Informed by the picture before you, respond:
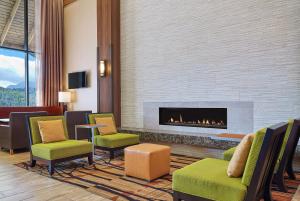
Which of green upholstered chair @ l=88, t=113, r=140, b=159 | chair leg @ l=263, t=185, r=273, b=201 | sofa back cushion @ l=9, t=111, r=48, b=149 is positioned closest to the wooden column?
green upholstered chair @ l=88, t=113, r=140, b=159

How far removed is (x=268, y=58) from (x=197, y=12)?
5.45ft

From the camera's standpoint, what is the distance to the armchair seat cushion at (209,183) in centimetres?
190

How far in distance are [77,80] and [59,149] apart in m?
3.83

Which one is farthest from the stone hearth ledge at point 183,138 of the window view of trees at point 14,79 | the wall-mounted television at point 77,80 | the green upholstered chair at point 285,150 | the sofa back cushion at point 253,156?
the window view of trees at point 14,79

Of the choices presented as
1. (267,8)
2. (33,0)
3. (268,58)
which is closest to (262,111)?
(268,58)

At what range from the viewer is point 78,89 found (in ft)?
23.6

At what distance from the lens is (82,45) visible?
711cm

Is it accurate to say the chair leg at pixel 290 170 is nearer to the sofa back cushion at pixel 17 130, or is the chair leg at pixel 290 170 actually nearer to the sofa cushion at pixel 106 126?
the sofa cushion at pixel 106 126

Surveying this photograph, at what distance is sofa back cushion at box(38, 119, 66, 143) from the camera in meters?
3.85

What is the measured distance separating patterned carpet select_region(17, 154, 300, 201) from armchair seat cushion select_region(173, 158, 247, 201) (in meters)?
0.58

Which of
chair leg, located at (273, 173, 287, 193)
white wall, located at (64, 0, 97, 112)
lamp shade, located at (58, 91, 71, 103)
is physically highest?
white wall, located at (64, 0, 97, 112)

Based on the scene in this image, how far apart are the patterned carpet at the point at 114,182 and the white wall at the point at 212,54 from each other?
137cm

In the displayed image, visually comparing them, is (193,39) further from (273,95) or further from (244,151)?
(244,151)

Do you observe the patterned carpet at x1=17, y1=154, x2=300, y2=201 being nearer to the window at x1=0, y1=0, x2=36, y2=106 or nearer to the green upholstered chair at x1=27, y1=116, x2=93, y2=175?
the green upholstered chair at x1=27, y1=116, x2=93, y2=175
